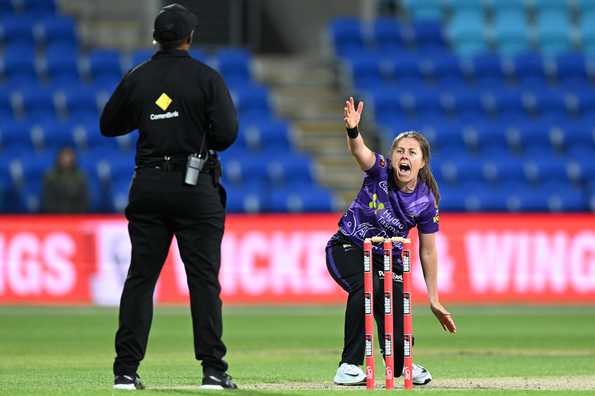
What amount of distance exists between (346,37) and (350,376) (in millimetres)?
16606

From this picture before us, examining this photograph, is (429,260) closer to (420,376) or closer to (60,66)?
(420,376)

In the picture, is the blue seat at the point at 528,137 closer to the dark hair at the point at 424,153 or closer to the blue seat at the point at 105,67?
the blue seat at the point at 105,67

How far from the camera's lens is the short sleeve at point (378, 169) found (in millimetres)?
8797

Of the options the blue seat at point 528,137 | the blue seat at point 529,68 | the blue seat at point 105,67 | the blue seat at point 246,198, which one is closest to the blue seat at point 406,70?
the blue seat at point 529,68

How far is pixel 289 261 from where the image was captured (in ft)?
61.7

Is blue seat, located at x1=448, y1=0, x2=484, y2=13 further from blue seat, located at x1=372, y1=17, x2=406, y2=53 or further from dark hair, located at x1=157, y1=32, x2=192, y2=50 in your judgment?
dark hair, located at x1=157, y1=32, x2=192, y2=50

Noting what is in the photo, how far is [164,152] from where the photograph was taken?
26.3ft

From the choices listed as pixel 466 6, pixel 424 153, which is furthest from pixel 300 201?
pixel 424 153

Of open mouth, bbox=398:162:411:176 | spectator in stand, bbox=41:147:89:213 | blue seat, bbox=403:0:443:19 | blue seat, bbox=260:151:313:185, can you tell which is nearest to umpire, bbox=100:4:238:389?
open mouth, bbox=398:162:411:176

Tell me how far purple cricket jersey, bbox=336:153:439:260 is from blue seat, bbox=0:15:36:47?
616 inches

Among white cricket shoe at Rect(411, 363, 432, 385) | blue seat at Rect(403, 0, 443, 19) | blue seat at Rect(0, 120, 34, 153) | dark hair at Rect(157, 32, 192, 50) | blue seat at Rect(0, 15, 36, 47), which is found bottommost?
white cricket shoe at Rect(411, 363, 432, 385)

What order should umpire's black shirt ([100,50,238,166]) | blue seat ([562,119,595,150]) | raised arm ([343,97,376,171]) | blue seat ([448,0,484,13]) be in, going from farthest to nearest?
blue seat ([448,0,484,13]) → blue seat ([562,119,595,150]) → raised arm ([343,97,376,171]) → umpire's black shirt ([100,50,238,166])

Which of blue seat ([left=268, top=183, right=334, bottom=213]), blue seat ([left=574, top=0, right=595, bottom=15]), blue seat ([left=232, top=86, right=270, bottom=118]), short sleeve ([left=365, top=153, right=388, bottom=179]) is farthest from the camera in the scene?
blue seat ([left=574, top=0, right=595, bottom=15])

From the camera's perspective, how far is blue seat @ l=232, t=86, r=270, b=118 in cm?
2298
